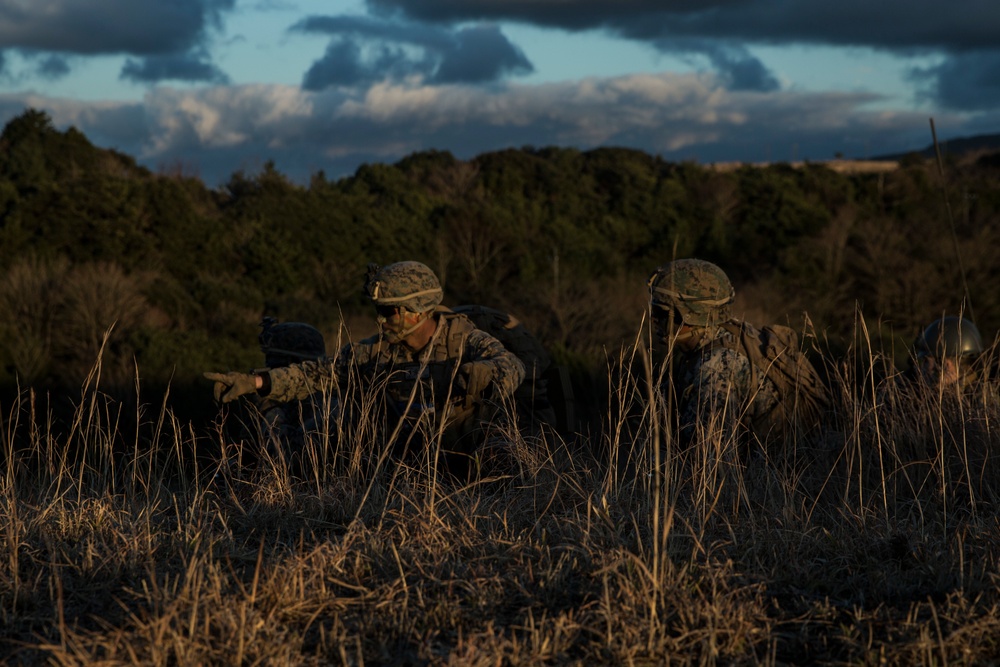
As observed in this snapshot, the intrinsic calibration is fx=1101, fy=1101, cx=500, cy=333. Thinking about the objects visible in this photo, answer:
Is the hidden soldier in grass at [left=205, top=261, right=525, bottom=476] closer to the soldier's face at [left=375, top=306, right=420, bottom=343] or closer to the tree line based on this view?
the soldier's face at [left=375, top=306, right=420, bottom=343]

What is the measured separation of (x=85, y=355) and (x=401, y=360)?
26.7 metres

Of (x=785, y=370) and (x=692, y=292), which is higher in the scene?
(x=692, y=292)

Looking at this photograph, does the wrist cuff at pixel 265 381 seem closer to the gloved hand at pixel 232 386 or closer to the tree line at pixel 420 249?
the gloved hand at pixel 232 386

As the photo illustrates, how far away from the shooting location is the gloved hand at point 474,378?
5.34m

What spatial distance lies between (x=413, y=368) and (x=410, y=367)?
0.08 m

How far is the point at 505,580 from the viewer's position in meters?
3.13

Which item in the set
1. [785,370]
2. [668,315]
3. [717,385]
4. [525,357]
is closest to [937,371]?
[785,370]

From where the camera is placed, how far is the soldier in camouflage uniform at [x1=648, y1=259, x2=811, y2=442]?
500cm

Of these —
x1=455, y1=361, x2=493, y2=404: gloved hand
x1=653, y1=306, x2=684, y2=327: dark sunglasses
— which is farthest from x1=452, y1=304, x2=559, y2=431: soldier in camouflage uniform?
x1=653, y1=306, x2=684, y2=327: dark sunglasses

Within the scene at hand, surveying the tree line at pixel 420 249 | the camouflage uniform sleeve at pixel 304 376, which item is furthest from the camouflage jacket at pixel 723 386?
the tree line at pixel 420 249

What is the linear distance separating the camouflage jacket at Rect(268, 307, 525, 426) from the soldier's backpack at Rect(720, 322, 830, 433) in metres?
1.14

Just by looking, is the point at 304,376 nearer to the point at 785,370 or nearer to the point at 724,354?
the point at 724,354

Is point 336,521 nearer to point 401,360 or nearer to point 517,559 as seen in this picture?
point 517,559

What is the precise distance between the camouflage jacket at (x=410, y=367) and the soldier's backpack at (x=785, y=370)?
1138mm
